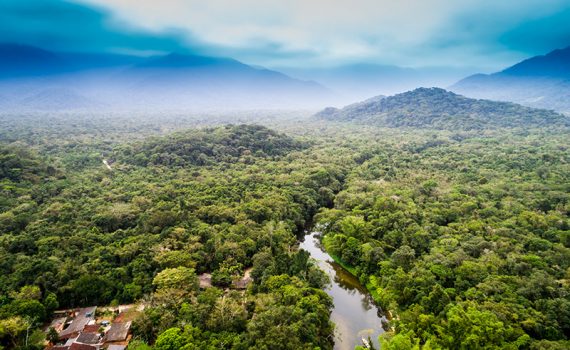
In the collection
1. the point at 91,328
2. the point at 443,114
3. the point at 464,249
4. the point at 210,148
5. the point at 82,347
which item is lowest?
the point at 91,328

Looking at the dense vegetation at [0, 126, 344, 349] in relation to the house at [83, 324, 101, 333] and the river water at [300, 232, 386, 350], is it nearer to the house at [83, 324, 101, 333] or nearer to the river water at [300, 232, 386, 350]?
the river water at [300, 232, 386, 350]

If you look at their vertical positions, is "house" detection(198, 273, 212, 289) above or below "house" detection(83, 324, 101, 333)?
above

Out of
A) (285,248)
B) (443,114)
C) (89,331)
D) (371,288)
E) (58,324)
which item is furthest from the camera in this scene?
(443,114)

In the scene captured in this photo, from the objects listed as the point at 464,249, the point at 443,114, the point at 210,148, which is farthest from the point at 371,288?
the point at 443,114

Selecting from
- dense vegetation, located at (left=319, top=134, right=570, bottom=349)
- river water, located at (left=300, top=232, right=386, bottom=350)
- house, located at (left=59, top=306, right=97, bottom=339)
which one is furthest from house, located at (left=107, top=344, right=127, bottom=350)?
dense vegetation, located at (left=319, top=134, right=570, bottom=349)

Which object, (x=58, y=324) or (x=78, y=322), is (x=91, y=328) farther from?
(x=58, y=324)

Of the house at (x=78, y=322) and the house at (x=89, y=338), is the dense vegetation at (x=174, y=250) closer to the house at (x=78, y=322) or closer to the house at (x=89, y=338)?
the house at (x=78, y=322)

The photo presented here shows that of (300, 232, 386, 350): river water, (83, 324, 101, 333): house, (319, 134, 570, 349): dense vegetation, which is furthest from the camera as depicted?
(300, 232, 386, 350): river water
